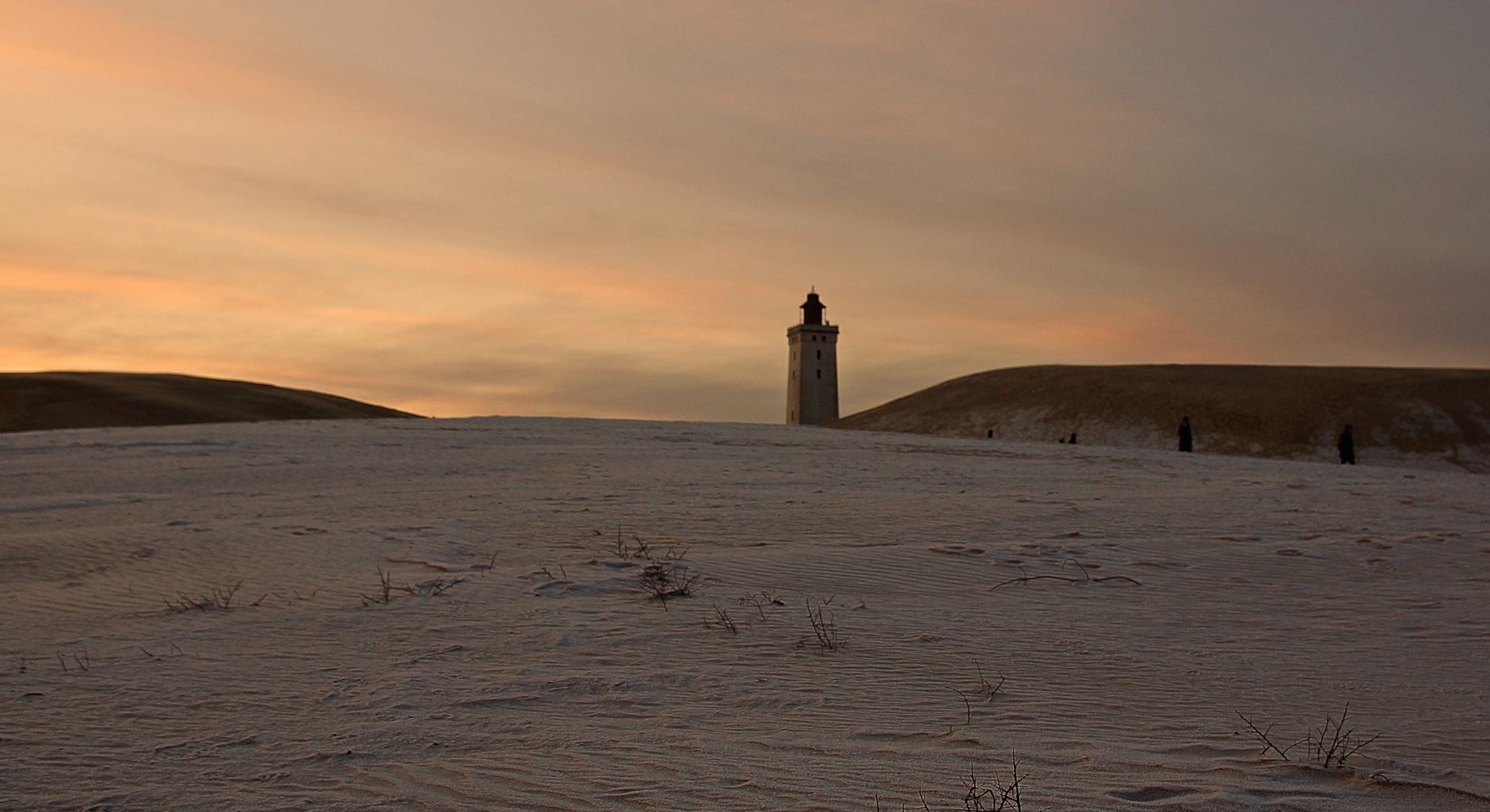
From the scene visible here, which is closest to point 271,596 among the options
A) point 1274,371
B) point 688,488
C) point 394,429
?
point 688,488

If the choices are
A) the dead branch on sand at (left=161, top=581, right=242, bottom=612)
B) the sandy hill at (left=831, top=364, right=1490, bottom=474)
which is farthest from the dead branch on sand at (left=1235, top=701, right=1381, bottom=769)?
the sandy hill at (left=831, top=364, right=1490, bottom=474)

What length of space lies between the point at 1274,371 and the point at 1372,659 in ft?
184

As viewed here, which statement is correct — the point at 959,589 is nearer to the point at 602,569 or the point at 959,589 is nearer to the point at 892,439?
the point at 602,569

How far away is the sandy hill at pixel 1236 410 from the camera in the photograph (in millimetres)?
42562

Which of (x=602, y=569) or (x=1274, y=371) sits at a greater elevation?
(x=1274, y=371)

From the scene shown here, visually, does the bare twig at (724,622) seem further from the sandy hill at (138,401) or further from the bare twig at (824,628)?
the sandy hill at (138,401)

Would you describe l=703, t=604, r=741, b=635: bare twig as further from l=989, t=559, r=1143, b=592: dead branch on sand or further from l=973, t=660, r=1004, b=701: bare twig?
l=989, t=559, r=1143, b=592: dead branch on sand

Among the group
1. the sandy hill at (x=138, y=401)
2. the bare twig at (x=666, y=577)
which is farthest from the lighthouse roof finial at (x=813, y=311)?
the bare twig at (x=666, y=577)

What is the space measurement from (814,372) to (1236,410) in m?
31.0

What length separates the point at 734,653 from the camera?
19.0ft

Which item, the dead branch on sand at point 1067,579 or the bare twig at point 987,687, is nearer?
the bare twig at point 987,687

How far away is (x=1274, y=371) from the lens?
5525 centimetres

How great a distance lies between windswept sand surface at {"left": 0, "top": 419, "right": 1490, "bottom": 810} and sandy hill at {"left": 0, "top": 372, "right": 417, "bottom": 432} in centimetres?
3860

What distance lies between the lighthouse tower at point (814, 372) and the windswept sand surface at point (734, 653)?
5825cm
